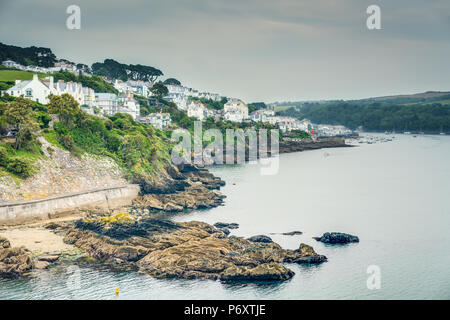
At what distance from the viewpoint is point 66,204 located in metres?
38.9

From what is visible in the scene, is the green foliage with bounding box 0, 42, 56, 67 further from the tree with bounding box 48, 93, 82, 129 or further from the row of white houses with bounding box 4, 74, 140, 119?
the tree with bounding box 48, 93, 82, 129

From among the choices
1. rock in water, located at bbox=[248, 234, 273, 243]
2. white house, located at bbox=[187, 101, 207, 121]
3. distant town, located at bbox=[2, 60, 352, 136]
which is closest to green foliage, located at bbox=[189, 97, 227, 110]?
distant town, located at bbox=[2, 60, 352, 136]

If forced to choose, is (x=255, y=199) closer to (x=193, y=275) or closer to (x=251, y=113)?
(x=193, y=275)

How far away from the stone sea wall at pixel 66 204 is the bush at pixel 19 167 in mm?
3637

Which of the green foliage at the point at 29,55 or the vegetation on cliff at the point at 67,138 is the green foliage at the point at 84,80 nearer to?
the green foliage at the point at 29,55

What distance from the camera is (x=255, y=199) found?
173 feet

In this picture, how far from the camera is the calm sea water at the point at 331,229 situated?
25.5 meters

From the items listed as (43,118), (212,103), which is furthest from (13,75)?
(212,103)

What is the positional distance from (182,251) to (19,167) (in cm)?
1860

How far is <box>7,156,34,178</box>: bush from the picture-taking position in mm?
39250

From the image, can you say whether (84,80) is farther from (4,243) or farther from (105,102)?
(4,243)

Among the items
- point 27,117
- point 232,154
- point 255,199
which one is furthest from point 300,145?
point 27,117

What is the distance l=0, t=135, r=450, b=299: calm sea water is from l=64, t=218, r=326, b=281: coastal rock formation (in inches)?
38.4
